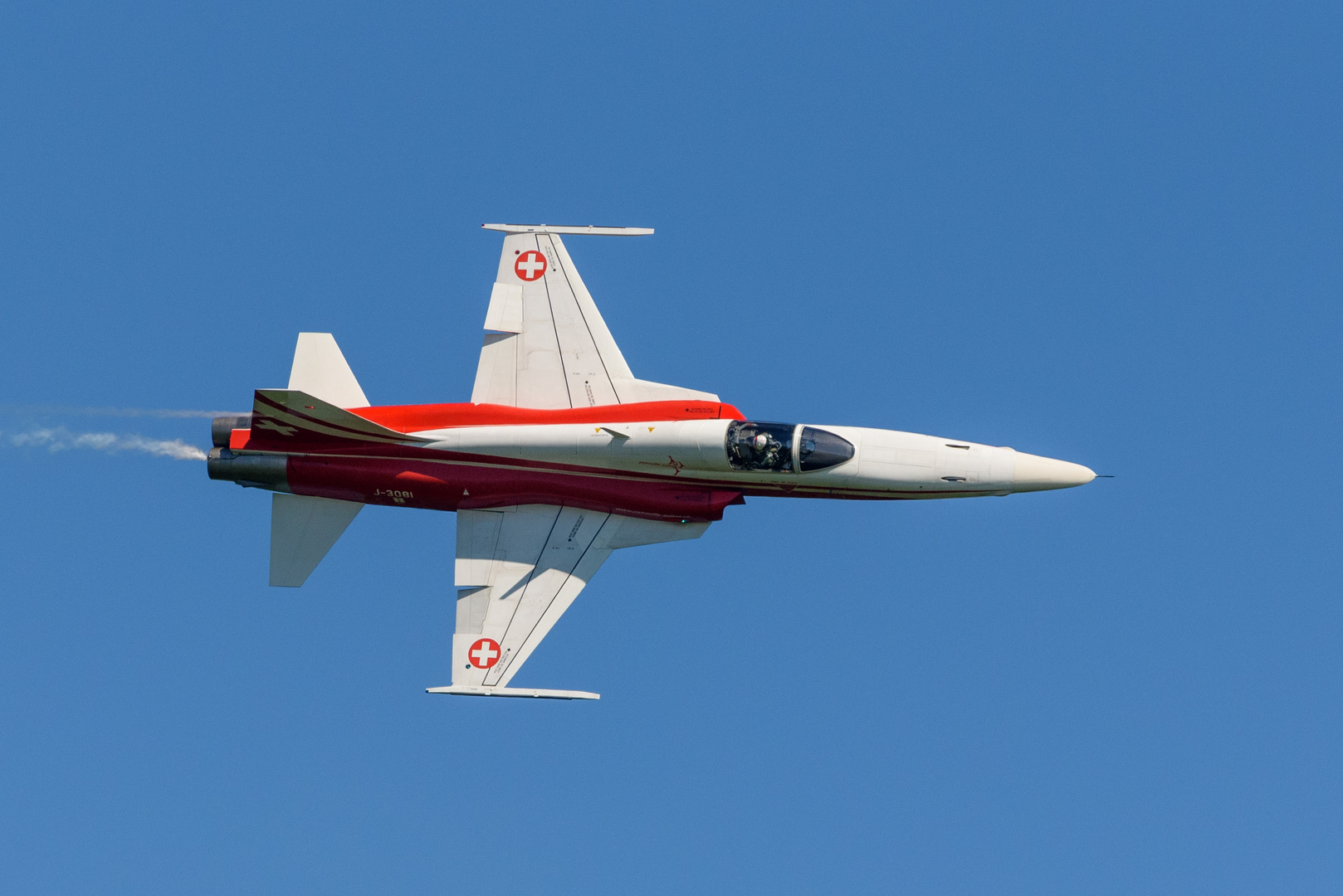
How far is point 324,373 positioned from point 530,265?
4.25 metres

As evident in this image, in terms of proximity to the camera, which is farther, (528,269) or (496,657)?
(528,269)

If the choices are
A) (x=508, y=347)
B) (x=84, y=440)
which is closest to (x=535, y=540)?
(x=508, y=347)

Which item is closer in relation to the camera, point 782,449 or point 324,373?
point 782,449

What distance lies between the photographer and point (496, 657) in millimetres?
33188

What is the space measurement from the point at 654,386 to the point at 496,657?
551 centimetres

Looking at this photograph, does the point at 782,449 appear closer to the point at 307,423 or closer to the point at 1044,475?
the point at 1044,475

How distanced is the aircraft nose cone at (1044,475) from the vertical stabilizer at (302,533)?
1163 cm

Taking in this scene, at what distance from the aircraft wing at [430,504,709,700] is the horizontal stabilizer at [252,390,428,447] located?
7.03 feet

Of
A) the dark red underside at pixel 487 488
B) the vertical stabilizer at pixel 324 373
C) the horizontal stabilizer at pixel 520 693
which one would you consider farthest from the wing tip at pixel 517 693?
the vertical stabilizer at pixel 324 373

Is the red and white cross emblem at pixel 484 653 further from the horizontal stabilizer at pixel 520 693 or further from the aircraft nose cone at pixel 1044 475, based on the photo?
the aircraft nose cone at pixel 1044 475

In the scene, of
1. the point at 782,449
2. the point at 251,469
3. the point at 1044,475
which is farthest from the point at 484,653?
→ the point at 1044,475

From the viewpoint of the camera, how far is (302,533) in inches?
1359

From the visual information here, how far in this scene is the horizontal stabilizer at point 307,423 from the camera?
33.7 meters

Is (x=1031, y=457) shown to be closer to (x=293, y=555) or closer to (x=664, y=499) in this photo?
(x=664, y=499)
